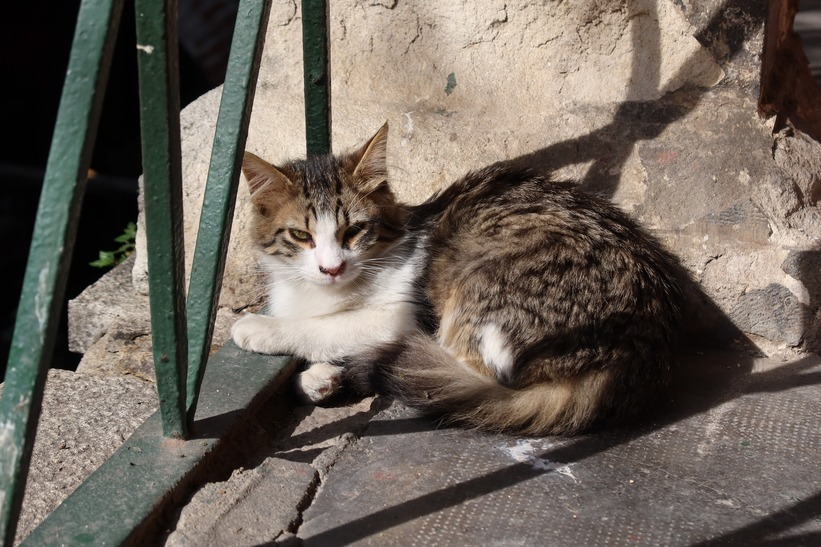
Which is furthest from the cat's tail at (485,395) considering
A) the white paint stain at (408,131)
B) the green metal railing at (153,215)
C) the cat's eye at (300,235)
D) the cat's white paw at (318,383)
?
the white paint stain at (408,131)

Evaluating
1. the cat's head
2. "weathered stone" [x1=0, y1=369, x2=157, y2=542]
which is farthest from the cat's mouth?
"weathered stone" [x1=0, y1=369, x2=157, y2=542]

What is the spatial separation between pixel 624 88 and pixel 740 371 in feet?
3.72

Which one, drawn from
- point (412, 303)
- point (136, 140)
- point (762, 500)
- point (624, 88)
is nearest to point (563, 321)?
point (412, 303)

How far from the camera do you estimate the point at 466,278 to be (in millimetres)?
3070

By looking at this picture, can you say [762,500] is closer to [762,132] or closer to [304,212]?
[762,132]

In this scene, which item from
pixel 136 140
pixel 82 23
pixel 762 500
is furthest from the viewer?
pixel 136 140

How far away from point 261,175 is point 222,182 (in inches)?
21.9

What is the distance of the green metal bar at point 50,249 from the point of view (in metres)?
1.71

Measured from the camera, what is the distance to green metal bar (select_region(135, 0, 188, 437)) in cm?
192

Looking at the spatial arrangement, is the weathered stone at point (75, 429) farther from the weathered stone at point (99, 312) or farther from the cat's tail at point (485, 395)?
the cat's tail at point (485, 395)

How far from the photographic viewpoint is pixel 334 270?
2955 mm

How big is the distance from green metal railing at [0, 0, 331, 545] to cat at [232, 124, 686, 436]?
493 millimetres

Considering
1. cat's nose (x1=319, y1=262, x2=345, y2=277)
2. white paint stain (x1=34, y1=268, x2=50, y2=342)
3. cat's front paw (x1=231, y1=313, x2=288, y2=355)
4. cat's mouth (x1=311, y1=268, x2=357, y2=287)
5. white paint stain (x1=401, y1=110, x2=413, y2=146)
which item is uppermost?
white paint stain (x1=401, y1=110, x2=413, y2=146)

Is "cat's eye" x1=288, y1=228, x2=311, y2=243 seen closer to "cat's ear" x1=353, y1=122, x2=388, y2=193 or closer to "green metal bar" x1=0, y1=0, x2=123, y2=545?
"cat's ear" x1=353, y1=122, x2=388, y2=193
